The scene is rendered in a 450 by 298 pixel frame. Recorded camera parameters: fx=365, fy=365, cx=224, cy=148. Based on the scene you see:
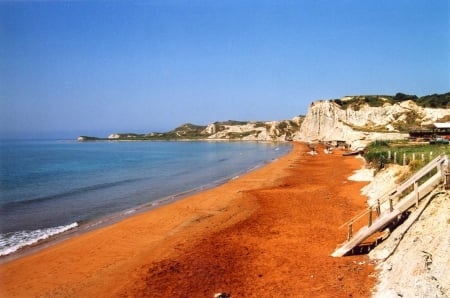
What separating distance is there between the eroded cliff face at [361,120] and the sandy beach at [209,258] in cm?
4213

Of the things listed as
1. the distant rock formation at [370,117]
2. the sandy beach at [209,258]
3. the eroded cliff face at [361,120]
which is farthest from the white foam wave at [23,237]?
the eroded cliff face at [361,120]

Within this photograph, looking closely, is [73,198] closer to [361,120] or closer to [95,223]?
[95,223]

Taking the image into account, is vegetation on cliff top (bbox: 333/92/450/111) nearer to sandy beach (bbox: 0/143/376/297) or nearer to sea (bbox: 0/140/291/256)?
sea (bbox: 0/140/291/256)

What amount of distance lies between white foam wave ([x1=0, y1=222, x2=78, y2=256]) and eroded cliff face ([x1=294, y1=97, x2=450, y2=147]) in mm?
48306

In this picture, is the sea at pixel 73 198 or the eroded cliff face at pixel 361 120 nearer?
the sea at pixel 73 198

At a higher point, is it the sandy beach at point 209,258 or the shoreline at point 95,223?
the sandy beach at point 209,258

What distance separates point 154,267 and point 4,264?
6.04 meters

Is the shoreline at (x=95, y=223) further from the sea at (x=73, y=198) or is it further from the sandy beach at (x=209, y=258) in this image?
the sandy beach at (x=209, y=258)

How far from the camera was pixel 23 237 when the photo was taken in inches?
669

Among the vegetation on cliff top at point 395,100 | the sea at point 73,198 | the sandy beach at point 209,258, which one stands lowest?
the sea at point 73,198

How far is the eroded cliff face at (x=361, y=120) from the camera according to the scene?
63.1m

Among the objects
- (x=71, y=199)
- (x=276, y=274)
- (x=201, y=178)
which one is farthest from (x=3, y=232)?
(x=201, y=178)

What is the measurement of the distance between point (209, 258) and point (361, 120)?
80.3 metres

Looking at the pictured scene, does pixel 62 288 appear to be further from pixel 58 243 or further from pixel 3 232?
pixel 3 232
